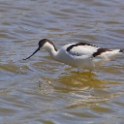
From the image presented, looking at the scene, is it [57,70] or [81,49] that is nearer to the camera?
[81,49]

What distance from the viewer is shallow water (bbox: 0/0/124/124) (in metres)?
6.89

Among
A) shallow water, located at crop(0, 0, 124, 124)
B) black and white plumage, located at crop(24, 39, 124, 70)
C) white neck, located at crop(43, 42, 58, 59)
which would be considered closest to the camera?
shallow water, located at crop(0, 0, 124, 124)

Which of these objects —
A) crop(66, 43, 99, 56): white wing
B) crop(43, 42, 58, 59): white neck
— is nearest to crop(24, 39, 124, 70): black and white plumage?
crop(66, 43, 99, 56): white wing

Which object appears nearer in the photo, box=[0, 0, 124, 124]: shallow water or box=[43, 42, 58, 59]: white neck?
box=[0, 0, 124, 124]: shallow water

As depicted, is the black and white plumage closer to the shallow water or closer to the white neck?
the white neck

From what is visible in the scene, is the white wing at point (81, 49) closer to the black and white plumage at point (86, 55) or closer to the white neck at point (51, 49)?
the black and white plumage at point (86, 55)

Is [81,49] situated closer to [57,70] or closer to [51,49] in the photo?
[51,49]

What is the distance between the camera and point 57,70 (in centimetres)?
919

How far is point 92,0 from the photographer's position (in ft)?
46.6

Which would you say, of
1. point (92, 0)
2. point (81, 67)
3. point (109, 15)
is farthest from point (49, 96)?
point (92, 0)

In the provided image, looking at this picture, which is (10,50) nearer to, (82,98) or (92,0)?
(82,98)

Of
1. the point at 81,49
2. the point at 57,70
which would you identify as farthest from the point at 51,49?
the point at 81,49

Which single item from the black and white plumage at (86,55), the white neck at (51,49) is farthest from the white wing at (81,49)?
the white neck at (51,49)

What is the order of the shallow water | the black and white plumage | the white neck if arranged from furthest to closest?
the white neck → the black and white plumage → the shallow water
